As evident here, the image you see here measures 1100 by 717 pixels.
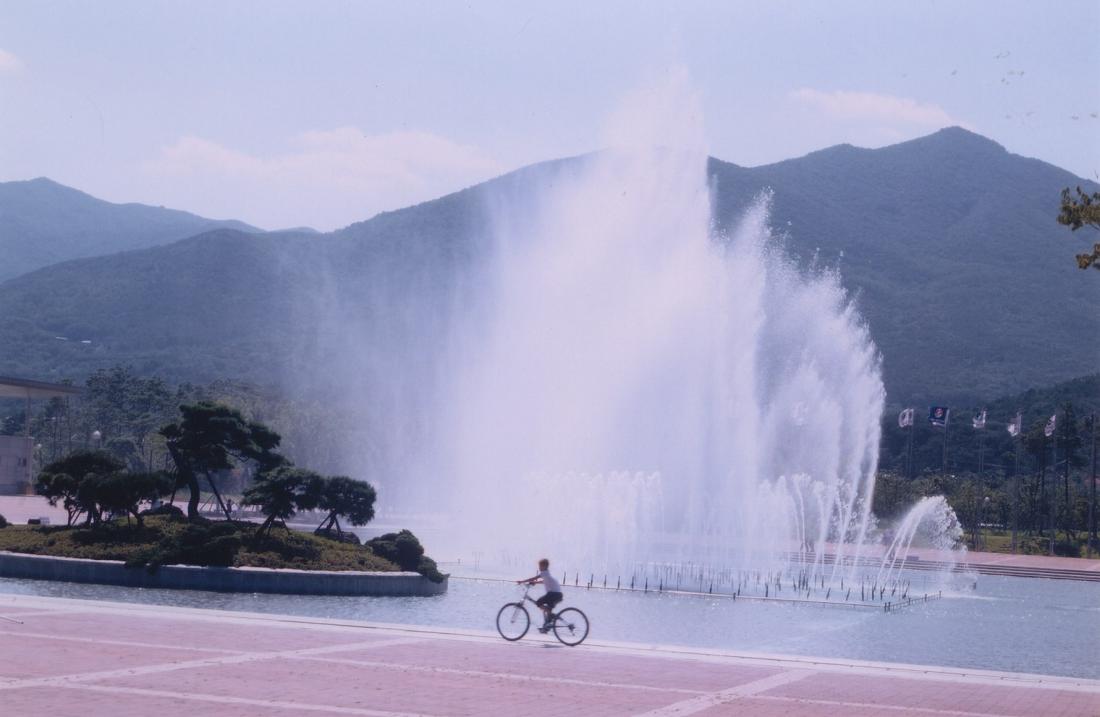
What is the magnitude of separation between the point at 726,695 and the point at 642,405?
4855 cm

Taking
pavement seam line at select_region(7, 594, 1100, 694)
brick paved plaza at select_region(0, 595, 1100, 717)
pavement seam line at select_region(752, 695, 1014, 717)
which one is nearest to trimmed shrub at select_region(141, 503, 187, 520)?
pavement seam line at select_region(7, 594, 1100, 694)

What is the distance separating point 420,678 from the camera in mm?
15195

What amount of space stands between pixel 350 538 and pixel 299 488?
2.35 metres

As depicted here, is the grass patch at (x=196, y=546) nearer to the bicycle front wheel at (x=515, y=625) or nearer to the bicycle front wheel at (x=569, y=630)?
the bicycle front wheel at (x=515, y=625)

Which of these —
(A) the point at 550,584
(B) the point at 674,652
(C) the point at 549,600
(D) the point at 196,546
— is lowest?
(B) the point at 674,652

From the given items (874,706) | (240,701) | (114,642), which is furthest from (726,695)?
(114,642)

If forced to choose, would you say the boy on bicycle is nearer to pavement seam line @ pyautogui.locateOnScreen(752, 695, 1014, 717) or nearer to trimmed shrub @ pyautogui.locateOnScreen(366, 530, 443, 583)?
pavement seam line @ pyautogui.locateOnScreen(752, 695, 1014, 717)

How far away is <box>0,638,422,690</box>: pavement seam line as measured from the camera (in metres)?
13.9

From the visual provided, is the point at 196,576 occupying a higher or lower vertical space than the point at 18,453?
lower

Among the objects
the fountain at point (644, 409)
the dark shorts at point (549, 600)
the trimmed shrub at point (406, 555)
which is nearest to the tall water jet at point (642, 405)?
the fountain at point (644, 409)

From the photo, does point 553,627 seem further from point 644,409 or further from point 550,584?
point 644,409

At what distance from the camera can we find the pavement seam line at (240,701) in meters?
12.9

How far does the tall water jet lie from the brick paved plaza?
29.8m

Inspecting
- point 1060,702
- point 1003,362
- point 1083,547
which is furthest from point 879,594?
point 1003,362
